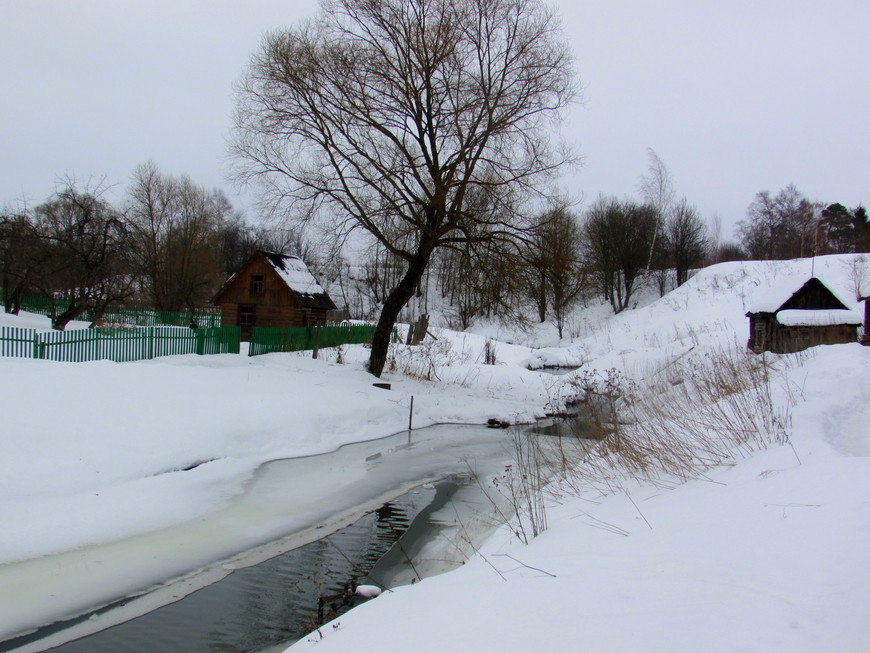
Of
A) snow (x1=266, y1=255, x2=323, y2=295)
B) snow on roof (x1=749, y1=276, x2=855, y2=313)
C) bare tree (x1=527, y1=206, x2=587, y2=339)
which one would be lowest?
snow on roof (x1=749, y1=276, x2=855, y2=313)

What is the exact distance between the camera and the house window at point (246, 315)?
39.5m

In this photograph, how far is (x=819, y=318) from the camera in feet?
60.2

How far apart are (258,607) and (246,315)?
34.8 metres

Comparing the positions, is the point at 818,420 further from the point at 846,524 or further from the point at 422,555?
the point at 422,555

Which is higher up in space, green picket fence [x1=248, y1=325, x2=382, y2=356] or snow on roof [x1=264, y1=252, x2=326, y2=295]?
snow on roof [x1=264, y1=252, x2=326, y2=295]

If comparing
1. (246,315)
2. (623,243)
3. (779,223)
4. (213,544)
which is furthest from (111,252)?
(779,223)

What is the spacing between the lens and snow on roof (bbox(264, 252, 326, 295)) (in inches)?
1518

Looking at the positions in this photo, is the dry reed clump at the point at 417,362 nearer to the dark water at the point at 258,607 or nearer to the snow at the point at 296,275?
the snow at the point at 296,275

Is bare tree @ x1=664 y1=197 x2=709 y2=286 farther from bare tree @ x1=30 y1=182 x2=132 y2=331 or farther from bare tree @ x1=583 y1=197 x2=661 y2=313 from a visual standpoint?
bare tree @ x1=30 y1=182 x2=132 y2=331

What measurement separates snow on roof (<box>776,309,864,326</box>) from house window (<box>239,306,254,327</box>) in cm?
2941

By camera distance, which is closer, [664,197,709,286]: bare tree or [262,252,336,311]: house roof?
[262,252,336,311]: house roof

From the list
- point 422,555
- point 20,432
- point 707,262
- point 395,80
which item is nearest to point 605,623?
point 422,555

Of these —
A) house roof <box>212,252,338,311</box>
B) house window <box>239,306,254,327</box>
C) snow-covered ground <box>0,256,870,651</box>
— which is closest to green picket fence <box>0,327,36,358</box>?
snow-covered ground <box>0,256,870,651</box>

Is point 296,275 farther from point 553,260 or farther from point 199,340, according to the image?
point 553,260
